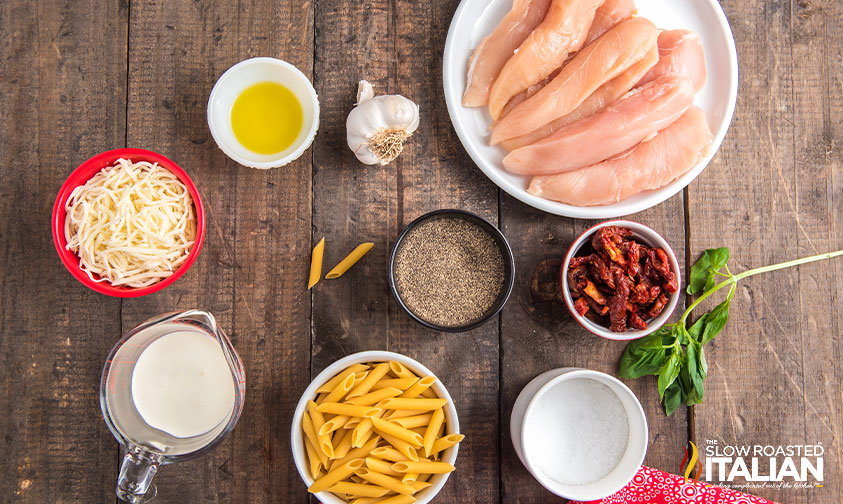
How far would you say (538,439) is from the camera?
4.46ft

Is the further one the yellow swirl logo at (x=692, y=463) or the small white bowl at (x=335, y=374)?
the yellow swirl logo at (x=692, y=463)

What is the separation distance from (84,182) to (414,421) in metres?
0.97

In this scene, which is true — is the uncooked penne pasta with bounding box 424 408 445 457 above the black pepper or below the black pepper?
below

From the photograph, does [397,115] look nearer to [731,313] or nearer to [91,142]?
[91,142]

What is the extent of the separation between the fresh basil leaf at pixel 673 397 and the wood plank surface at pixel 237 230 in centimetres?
95

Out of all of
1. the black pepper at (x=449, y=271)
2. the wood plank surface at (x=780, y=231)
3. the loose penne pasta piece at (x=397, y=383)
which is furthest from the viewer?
the wood plank surface at (x=780, y=231)

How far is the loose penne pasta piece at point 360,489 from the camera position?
1.22 meters

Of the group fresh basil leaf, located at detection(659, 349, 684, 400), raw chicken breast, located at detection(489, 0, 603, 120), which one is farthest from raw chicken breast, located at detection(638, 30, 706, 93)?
fresh basil leaf, located at detection(659, 349, 684, 400)

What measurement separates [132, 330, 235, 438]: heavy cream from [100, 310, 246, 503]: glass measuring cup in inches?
0.6

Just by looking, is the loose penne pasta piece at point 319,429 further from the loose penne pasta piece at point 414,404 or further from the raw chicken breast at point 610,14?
the raw chicken breast at point 610,14

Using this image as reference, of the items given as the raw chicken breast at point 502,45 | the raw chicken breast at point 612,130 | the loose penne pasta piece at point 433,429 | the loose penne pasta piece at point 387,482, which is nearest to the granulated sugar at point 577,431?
the loose penne pasta piece at point 433,429

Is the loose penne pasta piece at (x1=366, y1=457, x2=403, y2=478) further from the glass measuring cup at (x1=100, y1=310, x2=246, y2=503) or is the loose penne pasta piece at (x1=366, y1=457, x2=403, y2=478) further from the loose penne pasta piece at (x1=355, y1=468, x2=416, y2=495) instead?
the glass measuring cup at (x1=100, y1=310, x2=246, y2=503)

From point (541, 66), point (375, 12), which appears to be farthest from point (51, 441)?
point (541, 66)

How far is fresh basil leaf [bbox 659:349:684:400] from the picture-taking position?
1.38 metres
